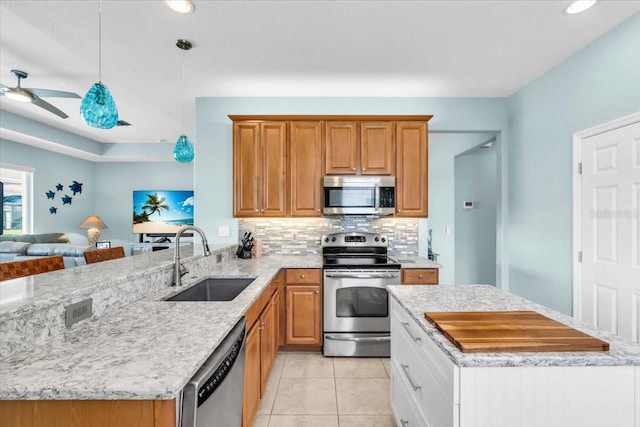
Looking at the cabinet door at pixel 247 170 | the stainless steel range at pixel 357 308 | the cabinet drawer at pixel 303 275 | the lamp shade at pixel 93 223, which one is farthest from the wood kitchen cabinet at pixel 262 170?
the lamp shade at pixel 93 223

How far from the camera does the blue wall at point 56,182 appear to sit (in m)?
5.56

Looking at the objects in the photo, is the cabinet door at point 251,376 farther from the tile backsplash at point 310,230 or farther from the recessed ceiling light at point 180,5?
the recessed ceiling light at point 180,5

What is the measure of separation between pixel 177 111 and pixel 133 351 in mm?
3955

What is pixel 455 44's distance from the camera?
246 cm

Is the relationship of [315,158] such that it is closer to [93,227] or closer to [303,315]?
[303,315]

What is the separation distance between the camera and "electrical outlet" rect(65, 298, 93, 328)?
1171mm

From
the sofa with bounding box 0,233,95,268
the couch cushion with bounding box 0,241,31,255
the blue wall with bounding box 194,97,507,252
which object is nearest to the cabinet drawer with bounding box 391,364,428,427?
the blue wall with bounding box 194,97,507,252

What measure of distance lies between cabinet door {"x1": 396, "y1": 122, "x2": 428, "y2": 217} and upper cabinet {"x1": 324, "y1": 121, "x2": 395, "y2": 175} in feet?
0.37

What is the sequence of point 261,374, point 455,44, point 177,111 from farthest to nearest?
point 177,111, point 455,44, point 261,374

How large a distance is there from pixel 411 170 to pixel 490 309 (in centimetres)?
207

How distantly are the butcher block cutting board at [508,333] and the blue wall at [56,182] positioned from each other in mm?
7341

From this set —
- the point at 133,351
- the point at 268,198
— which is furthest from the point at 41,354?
the point at 268,198

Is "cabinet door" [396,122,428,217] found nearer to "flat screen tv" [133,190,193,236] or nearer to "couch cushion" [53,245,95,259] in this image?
"couch cushion" [53,245,95,259]

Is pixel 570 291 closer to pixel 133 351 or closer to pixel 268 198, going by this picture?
pixel 268 198
